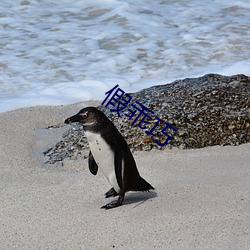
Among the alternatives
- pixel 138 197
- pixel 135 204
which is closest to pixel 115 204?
pixel 135 204

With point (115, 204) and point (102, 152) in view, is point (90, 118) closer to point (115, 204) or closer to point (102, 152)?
point (102, 152)

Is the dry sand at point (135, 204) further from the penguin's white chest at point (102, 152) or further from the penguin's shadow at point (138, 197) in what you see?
the penguin's white chest at point (102, 152)

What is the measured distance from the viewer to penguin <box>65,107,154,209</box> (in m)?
3.55

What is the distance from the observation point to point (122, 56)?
8250 mm

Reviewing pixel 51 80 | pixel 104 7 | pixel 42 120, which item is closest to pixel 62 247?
pixel 42 120

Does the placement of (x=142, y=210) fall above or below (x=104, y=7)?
above

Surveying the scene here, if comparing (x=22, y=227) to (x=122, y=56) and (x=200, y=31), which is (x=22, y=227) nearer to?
(x=122, y=56)

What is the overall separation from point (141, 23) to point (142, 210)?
6.39m

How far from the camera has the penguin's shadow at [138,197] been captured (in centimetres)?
382

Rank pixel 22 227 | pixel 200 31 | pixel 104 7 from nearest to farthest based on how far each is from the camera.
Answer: pixel 22 227 → pixel 200 31 → pixel 104 7

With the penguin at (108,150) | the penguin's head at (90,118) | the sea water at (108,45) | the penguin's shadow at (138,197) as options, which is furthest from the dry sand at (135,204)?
the sea water at (108,45)

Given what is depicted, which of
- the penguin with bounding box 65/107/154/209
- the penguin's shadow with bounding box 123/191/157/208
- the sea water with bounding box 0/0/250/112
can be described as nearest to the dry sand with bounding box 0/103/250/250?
the penguin's shadow with bounding box 123/191/157/208

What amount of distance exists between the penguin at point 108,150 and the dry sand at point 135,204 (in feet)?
0.59

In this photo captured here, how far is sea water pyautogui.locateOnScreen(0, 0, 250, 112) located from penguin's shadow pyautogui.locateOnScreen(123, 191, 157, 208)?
2.61m
